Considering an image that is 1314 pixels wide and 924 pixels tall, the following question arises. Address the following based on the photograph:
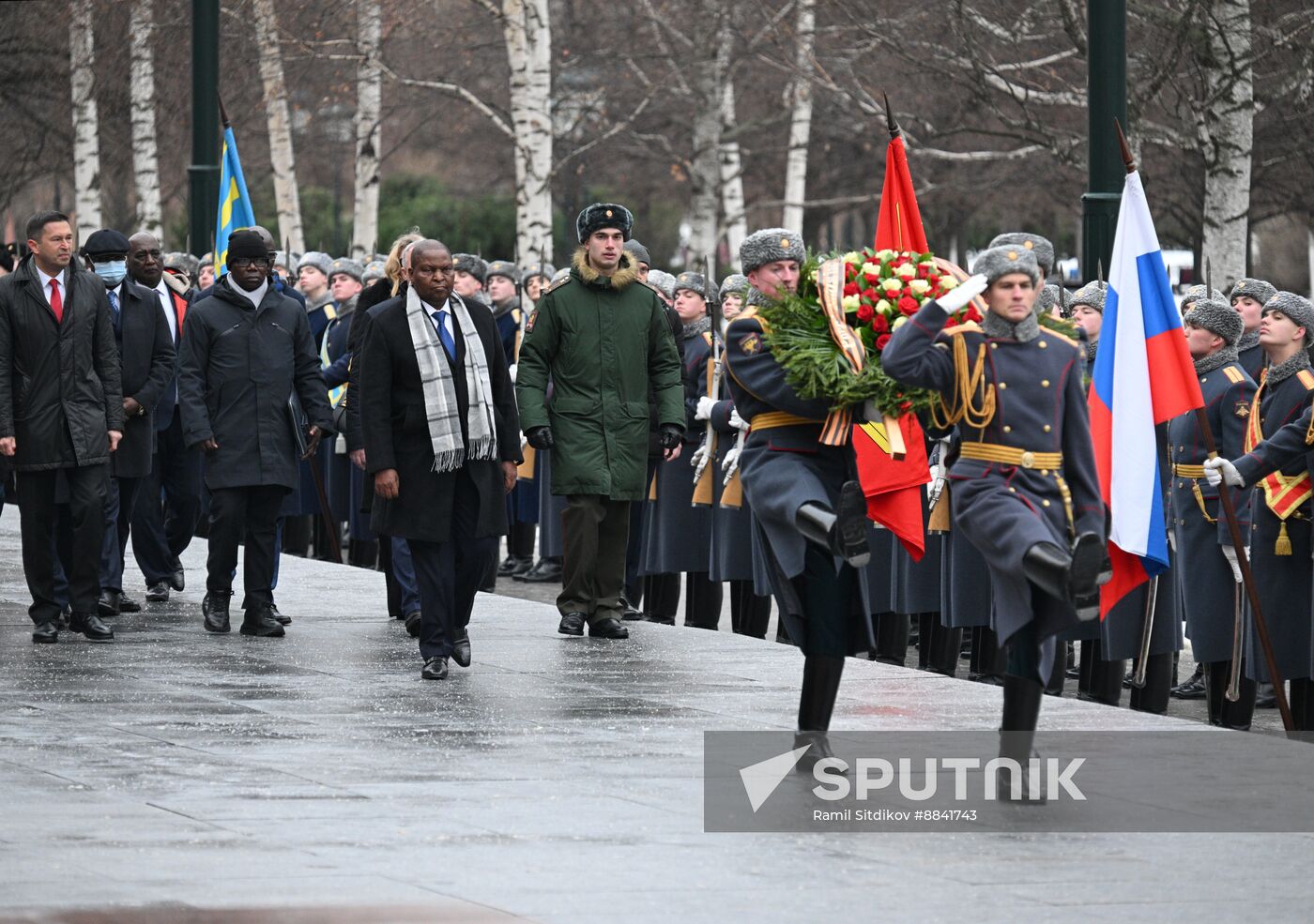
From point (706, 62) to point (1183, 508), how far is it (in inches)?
893

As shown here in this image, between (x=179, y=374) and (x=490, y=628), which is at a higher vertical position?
(x=179, y=374)

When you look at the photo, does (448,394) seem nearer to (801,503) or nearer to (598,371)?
(598,371)

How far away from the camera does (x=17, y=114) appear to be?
3356 centimetres

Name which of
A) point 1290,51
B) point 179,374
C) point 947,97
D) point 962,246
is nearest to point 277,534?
point 179,374

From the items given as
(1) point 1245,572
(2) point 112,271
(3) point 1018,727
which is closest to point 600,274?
(2) point 112,271

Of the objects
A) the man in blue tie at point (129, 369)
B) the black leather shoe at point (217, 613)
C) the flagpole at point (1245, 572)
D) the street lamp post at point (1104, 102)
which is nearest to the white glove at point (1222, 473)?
the flagpole at point (1245, 572)

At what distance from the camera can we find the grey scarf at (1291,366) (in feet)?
35.1

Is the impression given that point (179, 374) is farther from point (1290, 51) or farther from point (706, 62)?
point (706, 62)

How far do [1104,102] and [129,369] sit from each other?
514 centimetres

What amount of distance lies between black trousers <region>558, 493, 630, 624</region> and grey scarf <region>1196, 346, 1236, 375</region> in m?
2.82

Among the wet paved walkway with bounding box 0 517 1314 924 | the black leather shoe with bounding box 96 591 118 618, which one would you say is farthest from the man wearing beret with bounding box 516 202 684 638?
the black leather shoe with bounding box 96 591 118 618

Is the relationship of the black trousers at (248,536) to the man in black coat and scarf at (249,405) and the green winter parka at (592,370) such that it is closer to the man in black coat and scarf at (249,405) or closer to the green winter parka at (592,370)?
Result: the man in black coat and scarf at (249,405)

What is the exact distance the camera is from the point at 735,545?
537 inches

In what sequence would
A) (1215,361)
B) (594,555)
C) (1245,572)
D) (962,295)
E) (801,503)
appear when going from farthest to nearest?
1. (594,555)
2. (1215,361)
3. (1245,572)
4. (801,503)
5. (962,295)
